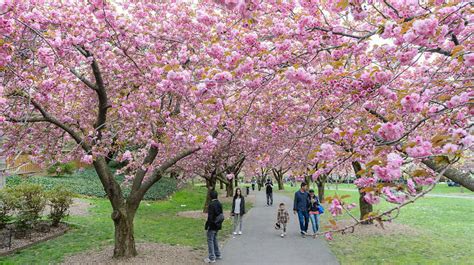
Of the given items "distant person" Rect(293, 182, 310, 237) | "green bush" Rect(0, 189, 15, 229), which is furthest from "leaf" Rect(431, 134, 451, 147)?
"green bush" Rect(0, 189, 15, 229)

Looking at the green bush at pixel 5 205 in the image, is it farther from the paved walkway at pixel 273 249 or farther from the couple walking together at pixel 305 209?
the couple walking together at pixel 305 209

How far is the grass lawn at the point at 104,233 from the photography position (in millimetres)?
9320

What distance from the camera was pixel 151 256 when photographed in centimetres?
920

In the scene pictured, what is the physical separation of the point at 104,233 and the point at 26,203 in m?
2.77

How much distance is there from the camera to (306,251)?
9.77 metres

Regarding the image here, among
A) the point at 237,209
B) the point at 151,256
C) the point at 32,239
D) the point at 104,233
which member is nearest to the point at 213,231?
the point at 151,256

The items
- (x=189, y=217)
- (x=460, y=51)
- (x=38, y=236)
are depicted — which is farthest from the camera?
(x=189, y=217)

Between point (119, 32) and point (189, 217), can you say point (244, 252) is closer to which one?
point (119, 32)

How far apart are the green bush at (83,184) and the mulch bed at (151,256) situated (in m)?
9.87

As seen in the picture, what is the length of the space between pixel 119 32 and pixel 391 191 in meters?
5.92

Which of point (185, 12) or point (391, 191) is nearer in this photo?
point (391, 191)

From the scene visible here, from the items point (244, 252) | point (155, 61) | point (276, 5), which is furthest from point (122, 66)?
point (244, 252)

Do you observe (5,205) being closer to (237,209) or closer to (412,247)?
(237,209)

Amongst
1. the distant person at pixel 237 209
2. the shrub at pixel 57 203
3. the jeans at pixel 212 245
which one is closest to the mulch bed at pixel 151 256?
the jeans at pixel 212 245
